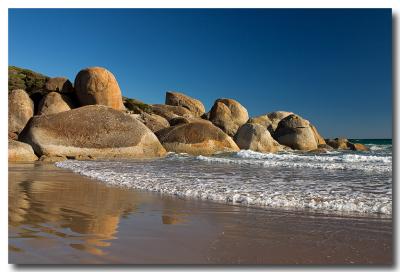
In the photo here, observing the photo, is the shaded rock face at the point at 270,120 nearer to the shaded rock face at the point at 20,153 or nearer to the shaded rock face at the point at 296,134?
the shaded rock face at the point at 296,134

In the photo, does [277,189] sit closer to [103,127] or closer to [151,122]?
[103,127]

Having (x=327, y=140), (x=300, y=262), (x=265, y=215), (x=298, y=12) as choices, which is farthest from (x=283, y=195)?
(x=327, y=140)

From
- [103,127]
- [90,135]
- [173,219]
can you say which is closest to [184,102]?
[103,127]

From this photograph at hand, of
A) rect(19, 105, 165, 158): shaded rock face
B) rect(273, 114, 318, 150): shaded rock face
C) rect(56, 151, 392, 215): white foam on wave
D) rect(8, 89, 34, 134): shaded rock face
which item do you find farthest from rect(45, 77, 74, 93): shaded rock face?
rect(273, 114, 318, 150): shaded rock face

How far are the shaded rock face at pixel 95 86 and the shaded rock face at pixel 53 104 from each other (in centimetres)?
88

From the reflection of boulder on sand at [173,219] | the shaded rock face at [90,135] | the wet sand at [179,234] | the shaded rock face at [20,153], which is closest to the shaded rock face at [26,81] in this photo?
the shaded rock face at [90,135]

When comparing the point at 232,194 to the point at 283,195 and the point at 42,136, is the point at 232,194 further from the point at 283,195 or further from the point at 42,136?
the point at 42,136

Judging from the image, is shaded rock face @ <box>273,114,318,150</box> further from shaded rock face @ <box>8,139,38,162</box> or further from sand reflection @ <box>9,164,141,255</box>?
sand reflection @ <box>9,164,141,255</box>

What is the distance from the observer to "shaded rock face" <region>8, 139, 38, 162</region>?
13322 millimetres

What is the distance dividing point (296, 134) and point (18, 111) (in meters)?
17.1

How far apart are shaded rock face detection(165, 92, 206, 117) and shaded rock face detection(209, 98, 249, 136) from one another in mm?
4582

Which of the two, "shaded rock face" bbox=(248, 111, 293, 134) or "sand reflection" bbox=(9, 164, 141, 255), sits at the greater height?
"shaded rock face" bbox=(248, 111, 293, 134)

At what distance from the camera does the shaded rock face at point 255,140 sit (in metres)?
23.0

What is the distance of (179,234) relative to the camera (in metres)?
3.72
